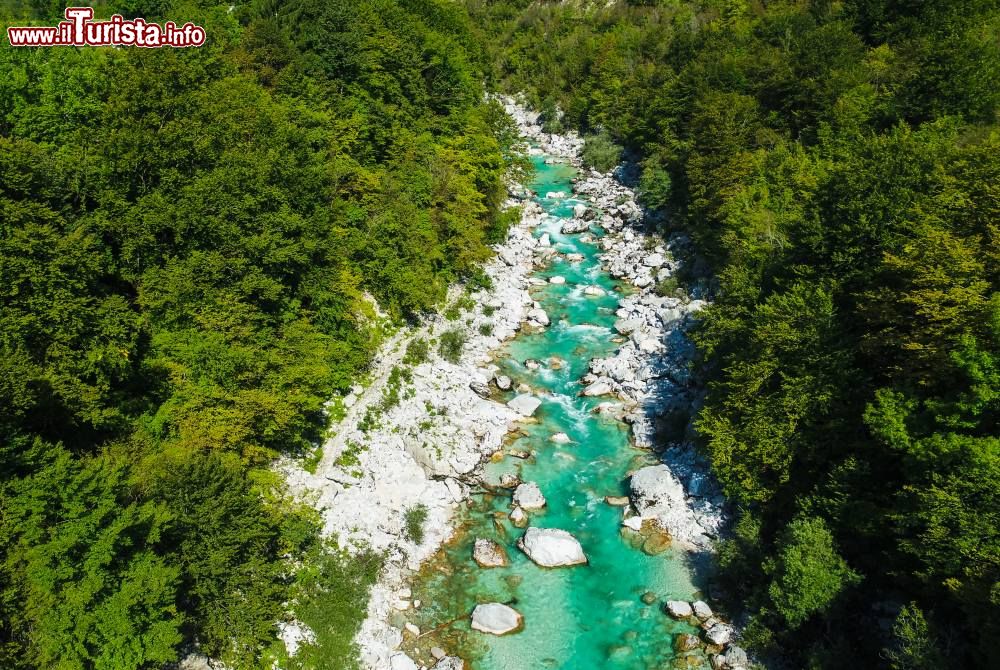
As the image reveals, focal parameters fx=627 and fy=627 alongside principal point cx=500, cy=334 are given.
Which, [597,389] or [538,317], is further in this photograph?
[538,317]

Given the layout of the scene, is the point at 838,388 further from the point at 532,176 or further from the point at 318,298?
the point at 532,176

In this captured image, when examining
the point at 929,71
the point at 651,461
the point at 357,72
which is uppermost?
the point at 929,71

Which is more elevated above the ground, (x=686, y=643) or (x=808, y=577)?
(x=808, y=577)

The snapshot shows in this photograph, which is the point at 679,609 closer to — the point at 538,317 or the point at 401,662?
the point at 401,662

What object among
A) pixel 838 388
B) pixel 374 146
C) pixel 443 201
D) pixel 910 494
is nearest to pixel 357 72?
pixel 374 146

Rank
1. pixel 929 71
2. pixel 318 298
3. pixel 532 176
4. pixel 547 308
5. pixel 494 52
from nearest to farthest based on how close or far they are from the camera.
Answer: pixel 318 298, pixel 929 71, pixel 547 308, pixel 532 176, pixel 494 52

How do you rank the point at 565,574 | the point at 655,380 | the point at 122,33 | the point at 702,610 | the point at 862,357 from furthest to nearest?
the point at 655,380, the point at 122,33, the point at 565,574, the point at 862,357, the point at 702,610

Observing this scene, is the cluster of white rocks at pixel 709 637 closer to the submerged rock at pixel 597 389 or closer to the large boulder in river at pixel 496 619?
the large boulder in river at pixel 496 619

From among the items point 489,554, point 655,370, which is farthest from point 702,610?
point 655,370
